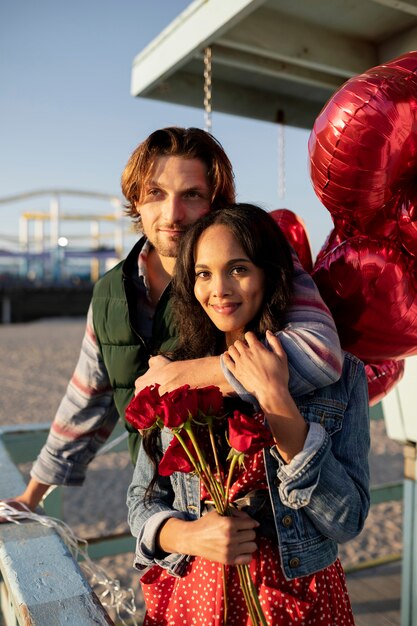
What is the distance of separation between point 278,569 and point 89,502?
517 cm

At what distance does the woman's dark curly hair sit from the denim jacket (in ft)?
0.61

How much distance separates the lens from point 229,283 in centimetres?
117

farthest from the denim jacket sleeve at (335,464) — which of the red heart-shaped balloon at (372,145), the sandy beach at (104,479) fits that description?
the sandy beach at (104,479)

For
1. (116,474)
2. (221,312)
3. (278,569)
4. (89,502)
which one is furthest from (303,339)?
(116,474)

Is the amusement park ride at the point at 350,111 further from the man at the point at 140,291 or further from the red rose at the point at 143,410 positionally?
the red rose at the point at 143,410

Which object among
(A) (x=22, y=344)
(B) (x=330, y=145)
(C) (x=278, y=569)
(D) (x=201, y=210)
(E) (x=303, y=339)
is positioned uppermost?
(B) (x=330, y=145)

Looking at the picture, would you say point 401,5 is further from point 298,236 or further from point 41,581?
point 41,581

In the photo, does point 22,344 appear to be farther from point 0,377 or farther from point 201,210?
point 201,210

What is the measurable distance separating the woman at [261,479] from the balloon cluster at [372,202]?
0.66 feet

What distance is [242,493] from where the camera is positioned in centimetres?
118

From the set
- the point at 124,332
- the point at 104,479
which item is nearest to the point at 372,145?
the point at 124,332

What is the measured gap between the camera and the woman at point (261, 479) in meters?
1.06

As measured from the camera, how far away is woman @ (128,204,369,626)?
1062mm

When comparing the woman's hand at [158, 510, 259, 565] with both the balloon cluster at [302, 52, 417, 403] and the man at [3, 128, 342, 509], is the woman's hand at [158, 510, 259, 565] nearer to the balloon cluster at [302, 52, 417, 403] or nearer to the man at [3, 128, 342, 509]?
the man at [3, 128, 342, 509]
